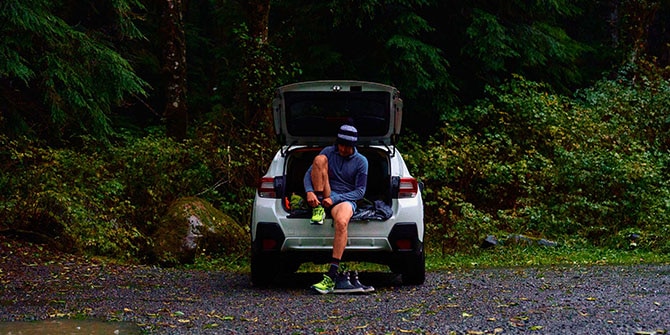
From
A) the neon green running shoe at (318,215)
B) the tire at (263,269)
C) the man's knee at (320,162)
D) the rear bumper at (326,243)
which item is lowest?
the tire at (263,269)

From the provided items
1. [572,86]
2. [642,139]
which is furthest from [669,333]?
[572,86]

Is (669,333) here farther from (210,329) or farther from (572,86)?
(572,86)

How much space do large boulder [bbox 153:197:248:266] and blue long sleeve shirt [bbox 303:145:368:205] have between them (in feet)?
14.1

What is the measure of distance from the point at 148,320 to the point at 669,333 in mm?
3944

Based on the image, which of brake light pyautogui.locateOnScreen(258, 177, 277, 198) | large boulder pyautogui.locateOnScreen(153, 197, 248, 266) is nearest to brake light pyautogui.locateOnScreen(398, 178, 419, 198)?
brake light pyautogui.locateOnScreen(258, 177, 277, 198)

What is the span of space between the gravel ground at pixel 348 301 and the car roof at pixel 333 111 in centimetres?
169

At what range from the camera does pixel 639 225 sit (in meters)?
16.4

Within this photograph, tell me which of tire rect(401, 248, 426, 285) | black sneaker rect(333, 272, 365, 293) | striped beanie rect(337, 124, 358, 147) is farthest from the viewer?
tire rect(401, 248, 426, 285)

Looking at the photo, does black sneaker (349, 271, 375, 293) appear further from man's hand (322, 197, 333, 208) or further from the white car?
man's hand (322, 197, 333, 208)

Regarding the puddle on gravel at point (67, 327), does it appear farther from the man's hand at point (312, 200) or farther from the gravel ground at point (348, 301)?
the man's hand at point (312, 200)

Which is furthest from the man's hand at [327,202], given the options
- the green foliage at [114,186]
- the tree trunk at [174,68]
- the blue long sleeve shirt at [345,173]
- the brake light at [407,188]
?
the tree trunk at [174,68]

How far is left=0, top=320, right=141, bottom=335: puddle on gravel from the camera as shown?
22.9 ft

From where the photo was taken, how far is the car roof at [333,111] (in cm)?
1062

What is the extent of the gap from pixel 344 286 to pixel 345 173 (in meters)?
1.25
